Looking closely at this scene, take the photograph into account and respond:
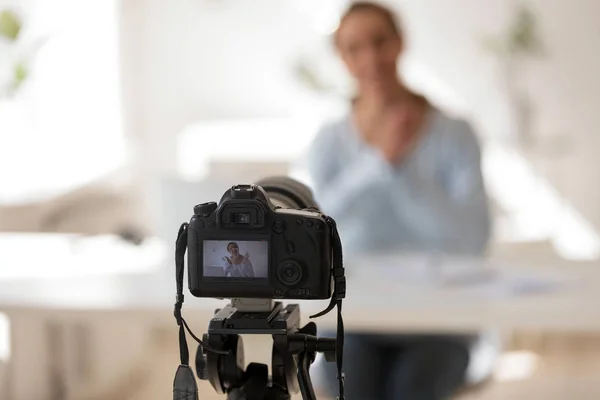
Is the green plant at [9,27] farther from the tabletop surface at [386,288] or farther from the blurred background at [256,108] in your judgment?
the tabletop surface at [386,288]

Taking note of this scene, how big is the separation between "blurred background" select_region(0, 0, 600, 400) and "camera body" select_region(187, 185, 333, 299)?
245cm

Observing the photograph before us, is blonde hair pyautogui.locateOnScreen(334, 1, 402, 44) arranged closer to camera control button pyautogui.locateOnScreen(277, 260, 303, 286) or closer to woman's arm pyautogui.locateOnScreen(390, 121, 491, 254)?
woman's arm pyautogui.locateOnScreen(390, 121, 491, 254)

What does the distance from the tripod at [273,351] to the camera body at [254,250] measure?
5 cm

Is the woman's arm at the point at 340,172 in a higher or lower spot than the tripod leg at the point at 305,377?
higher

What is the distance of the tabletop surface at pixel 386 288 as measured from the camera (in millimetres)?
1833

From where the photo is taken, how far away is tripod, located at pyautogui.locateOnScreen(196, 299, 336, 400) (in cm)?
87

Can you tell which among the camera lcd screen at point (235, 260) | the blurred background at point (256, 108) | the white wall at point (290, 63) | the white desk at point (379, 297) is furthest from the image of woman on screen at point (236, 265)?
the white wall at point (290, 63)

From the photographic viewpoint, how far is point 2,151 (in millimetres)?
3266

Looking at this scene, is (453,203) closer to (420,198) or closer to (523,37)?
(420,198)

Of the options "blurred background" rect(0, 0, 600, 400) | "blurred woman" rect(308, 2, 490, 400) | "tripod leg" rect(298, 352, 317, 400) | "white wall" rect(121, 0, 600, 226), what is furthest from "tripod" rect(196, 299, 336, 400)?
"white wall" rect(121, 0, 600, 226)

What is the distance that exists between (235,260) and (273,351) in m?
0.13

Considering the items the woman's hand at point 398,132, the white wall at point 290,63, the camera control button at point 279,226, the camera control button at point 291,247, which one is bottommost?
the camera control button at point 291,247

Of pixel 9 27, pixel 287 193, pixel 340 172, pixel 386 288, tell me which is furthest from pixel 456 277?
pixel 9 27

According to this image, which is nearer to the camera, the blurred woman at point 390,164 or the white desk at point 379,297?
the white desk at point 379,297
